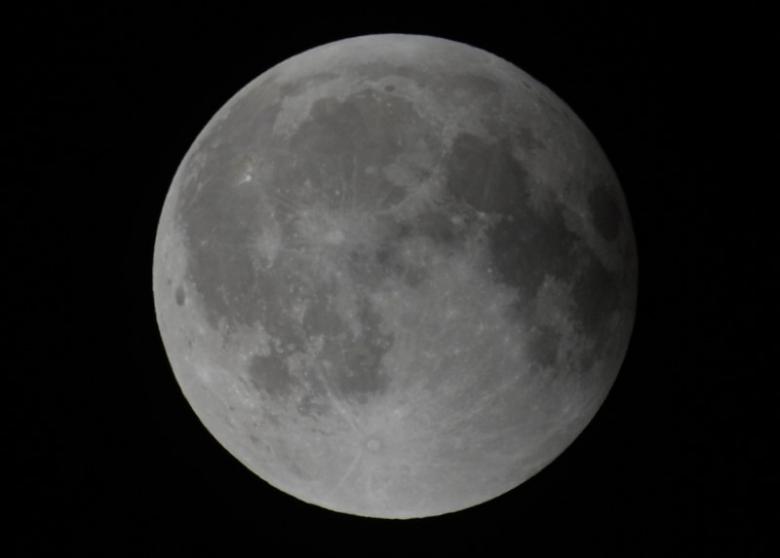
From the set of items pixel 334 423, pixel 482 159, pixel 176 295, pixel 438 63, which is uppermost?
pixel 438 63

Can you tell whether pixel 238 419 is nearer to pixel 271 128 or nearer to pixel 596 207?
pixel 271 128

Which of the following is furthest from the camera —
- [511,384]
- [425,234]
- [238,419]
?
[238,419]

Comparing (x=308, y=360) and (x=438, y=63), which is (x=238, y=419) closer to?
(x=308, y=360)

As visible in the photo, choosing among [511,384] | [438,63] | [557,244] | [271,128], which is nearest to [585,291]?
[557,244]

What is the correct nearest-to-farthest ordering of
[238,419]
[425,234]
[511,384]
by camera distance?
[425,234]
[511,384]
[238,419]

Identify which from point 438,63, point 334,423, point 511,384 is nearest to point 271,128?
point 438,63

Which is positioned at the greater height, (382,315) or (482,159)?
(482,159)

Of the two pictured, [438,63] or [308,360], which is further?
[438,63]
